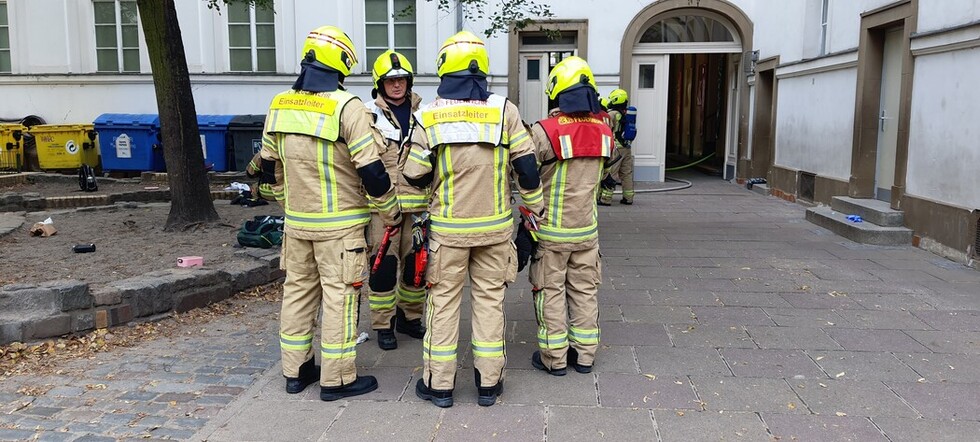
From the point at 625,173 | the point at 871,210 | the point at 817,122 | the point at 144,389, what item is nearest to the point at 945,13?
the point at 871,210

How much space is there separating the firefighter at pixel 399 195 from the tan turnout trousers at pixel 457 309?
2.95 ft

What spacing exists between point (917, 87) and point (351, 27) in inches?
386

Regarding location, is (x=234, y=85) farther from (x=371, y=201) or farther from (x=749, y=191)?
(x=371, y=201)

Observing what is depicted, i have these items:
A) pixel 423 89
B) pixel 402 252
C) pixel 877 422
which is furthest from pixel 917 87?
pixel 423 89

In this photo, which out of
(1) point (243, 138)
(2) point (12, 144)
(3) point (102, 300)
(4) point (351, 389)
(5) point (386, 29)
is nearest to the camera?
(4) point (351, 389)

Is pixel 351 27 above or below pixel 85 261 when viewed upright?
above

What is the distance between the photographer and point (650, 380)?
14.6 ft

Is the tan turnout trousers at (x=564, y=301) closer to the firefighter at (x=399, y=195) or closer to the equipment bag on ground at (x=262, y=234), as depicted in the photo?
the firefighter at (x=399, y=195)

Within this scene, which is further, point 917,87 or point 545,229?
point 917,87

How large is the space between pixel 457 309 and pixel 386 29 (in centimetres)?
1132

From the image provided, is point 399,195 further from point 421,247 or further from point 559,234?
point 559,234

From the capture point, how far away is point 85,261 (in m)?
6.84

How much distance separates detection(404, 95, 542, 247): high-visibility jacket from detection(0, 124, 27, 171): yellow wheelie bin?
512 inches

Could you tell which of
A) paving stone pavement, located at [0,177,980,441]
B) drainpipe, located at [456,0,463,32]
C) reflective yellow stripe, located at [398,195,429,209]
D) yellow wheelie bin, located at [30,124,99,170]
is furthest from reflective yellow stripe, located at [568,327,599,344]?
yellow wheelie bin, located at [30,124,99,170]
